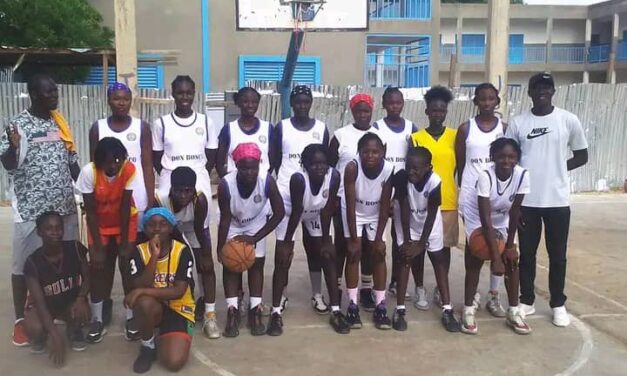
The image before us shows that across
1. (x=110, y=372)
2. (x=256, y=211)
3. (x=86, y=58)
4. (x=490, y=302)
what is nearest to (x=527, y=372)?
(x=490, y=302)

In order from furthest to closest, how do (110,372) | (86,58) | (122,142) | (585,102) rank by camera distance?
(86,58) < (585,102) < (122,142) < (110,372)

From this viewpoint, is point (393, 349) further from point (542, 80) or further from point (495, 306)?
point (542, 80)

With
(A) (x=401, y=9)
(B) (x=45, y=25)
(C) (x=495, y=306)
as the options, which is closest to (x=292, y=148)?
(C) (x=495, y=306)

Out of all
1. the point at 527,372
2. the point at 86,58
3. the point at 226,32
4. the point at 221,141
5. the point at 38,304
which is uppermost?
the point at 226,32

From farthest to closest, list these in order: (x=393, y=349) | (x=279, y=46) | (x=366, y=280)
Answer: (x=279, y=46)
(x=366, y=280)
(x=393, y=349)

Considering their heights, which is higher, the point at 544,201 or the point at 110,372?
the point at 544,201

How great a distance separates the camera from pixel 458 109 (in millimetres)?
11992

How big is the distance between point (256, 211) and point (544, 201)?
224cm

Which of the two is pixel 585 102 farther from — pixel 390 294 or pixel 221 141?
pixel 221 141

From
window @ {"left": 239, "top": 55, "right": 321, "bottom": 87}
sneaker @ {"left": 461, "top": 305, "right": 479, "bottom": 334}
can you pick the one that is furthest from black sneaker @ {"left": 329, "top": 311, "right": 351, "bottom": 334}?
window @ {"left": 239, "top": 55, "right": 321, "bottom": 87}

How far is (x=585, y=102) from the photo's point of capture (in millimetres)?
11703

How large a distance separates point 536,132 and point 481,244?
0.98 meters

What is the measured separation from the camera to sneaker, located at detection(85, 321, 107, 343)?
14.4 feet

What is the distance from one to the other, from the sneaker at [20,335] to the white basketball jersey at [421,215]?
9.38 feet
